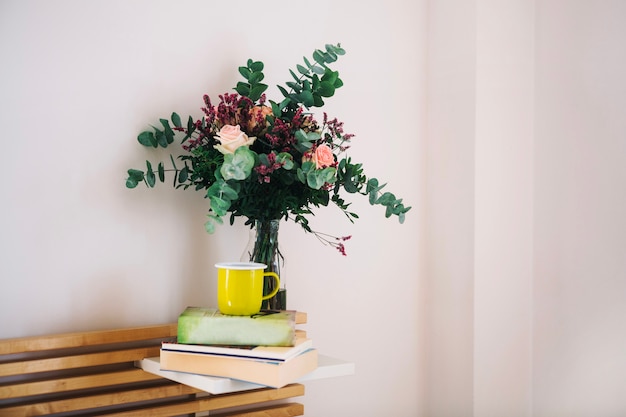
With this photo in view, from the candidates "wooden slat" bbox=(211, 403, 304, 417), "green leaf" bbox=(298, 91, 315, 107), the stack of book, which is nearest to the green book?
the stack of book

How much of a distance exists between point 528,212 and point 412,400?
678 mm

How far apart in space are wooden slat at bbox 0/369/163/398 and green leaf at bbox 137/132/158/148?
1.60 feet

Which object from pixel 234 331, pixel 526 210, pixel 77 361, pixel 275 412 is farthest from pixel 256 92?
pixel 526 210

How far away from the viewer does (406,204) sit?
1900 mm

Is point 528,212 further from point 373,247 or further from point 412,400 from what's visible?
point 412,400

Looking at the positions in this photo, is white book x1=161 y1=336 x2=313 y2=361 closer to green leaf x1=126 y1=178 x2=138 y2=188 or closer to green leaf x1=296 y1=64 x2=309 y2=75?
green leaf x1=126 y1=178 x2=138 y2=188

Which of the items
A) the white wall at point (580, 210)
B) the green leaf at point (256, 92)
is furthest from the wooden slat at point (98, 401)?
the white wall at point (580, 210)

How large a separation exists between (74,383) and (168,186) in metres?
0.48

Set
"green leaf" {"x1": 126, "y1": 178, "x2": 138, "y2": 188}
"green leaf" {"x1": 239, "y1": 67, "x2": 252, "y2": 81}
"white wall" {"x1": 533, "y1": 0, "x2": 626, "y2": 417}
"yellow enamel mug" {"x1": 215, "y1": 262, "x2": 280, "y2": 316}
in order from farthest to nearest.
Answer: "white wall" {"x1": 533, "y1": 0, "x2": 626, "y2": 417} < "green leaf" {"x1": 239, "y1": 67, "x2": 252, "y2": 81} < "green leaf" {"x1": 126, "y1": 178, "x2": 138, "y2": 188} < "yellow enamel mug" {"x1": 215, "y1": 262, "x2": 280, "y2": 316}

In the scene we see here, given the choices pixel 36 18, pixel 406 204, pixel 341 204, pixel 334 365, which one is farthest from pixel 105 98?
pixel 406 204

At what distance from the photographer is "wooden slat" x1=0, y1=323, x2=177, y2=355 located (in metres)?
1.17

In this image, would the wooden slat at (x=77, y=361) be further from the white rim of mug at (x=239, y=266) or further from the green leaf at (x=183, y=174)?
the green leaf at (x=183, y=174)

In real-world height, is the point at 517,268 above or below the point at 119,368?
above

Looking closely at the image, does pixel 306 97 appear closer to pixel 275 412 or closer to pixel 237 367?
pixel 237 367
